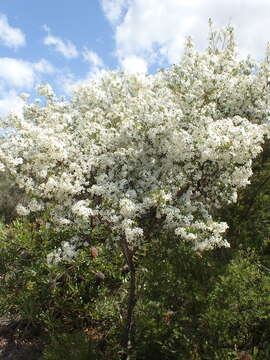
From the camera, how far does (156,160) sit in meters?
8.86

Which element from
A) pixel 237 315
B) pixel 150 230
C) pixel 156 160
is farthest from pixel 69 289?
pixel 237 315

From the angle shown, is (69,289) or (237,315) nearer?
(237,315)

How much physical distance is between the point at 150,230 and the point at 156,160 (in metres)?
1.75

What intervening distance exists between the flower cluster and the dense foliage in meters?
0.03

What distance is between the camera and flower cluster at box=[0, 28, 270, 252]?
759 centimetres

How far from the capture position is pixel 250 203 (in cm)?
1111

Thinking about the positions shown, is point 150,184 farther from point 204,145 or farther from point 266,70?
point 266,70

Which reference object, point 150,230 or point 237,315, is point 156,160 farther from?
point 237,315

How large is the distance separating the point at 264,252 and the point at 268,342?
391cm

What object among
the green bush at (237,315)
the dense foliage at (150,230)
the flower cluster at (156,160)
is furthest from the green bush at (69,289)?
the green bush at (237,315)

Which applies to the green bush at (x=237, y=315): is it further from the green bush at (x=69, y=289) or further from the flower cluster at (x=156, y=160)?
the green bush at (x=69, y=289)

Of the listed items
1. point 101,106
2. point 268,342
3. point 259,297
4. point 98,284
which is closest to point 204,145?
point 259,297

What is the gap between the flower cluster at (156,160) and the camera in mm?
7586

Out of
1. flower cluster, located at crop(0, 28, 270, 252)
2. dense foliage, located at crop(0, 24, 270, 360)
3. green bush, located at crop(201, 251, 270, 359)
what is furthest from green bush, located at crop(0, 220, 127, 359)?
green bush, located at crop(201, 251, 270, 359)
